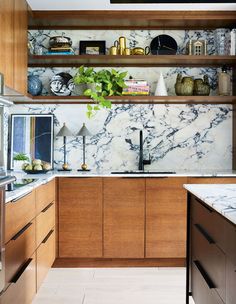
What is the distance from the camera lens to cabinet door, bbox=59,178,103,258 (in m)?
3.79

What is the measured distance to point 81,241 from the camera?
12.4 feet

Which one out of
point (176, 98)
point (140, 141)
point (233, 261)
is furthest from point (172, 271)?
point (233, 261)

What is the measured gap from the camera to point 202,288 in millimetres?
2264

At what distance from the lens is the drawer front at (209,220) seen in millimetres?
1868

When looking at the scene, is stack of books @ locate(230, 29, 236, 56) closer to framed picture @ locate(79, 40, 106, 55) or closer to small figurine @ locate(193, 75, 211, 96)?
small figurine @ locate(193, 75, 211, 96)

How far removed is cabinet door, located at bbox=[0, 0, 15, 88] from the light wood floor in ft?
5.37

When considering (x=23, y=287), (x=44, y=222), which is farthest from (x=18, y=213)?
(x=44, y=222)

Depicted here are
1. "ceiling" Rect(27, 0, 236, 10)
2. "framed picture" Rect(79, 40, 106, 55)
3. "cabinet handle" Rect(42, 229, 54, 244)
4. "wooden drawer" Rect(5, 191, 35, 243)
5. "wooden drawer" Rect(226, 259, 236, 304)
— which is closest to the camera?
"wooden drawer" Rect(226, 259, 236, 304)

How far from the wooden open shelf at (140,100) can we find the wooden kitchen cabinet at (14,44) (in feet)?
1.33

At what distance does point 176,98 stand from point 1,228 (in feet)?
8.47

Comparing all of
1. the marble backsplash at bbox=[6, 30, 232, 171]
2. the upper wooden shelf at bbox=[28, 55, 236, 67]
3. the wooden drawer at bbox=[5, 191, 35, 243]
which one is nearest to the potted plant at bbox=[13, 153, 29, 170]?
the marble backsplash at bbox=[6, 30, 232, 171]

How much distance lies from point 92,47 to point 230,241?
303 cm

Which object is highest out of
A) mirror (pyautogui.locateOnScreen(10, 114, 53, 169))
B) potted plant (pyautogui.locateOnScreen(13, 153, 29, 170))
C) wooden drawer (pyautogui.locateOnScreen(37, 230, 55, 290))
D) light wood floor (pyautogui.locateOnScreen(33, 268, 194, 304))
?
mirror (pyautogui.locateOnScreen(10, 114, 53, 169))

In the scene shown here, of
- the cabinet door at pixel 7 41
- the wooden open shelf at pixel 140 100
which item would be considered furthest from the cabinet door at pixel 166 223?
the cabinet door at pixel 7 41
